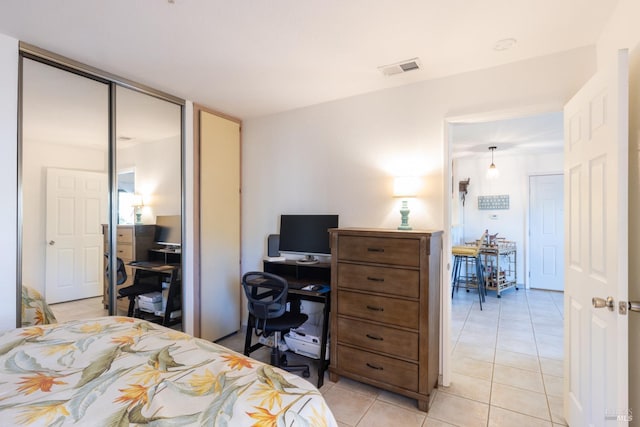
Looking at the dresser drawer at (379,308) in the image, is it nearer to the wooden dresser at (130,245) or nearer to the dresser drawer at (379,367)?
the dresser drawer at (379,367)

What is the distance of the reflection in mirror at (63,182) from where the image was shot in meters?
2.06

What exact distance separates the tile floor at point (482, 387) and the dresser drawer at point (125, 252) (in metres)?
0.40

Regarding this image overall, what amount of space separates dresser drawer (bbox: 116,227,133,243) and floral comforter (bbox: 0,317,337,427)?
3.64 ft

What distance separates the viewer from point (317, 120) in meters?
3.15

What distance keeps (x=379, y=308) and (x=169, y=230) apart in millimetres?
2056

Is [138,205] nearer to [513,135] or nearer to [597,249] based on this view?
[597,249]

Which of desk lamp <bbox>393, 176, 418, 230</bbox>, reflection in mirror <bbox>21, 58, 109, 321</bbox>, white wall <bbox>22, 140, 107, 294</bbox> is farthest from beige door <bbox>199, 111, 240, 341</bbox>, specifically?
desk lamp <bbox>393, 176, 418, 230</bbox>

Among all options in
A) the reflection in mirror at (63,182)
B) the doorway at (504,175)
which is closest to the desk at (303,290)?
the reflection in mirror at (63,182)

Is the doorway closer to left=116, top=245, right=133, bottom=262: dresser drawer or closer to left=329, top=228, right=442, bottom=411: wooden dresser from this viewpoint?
left=329, top=228, right=442, bottom=411: wooden dresser

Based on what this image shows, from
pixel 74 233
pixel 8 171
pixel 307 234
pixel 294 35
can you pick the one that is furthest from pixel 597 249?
pixel 8 171

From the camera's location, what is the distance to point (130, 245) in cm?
259

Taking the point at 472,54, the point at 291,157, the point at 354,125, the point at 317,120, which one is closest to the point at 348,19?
the point at 472,54

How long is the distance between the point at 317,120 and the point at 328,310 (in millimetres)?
1867

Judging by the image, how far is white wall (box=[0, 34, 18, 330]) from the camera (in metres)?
1.92
